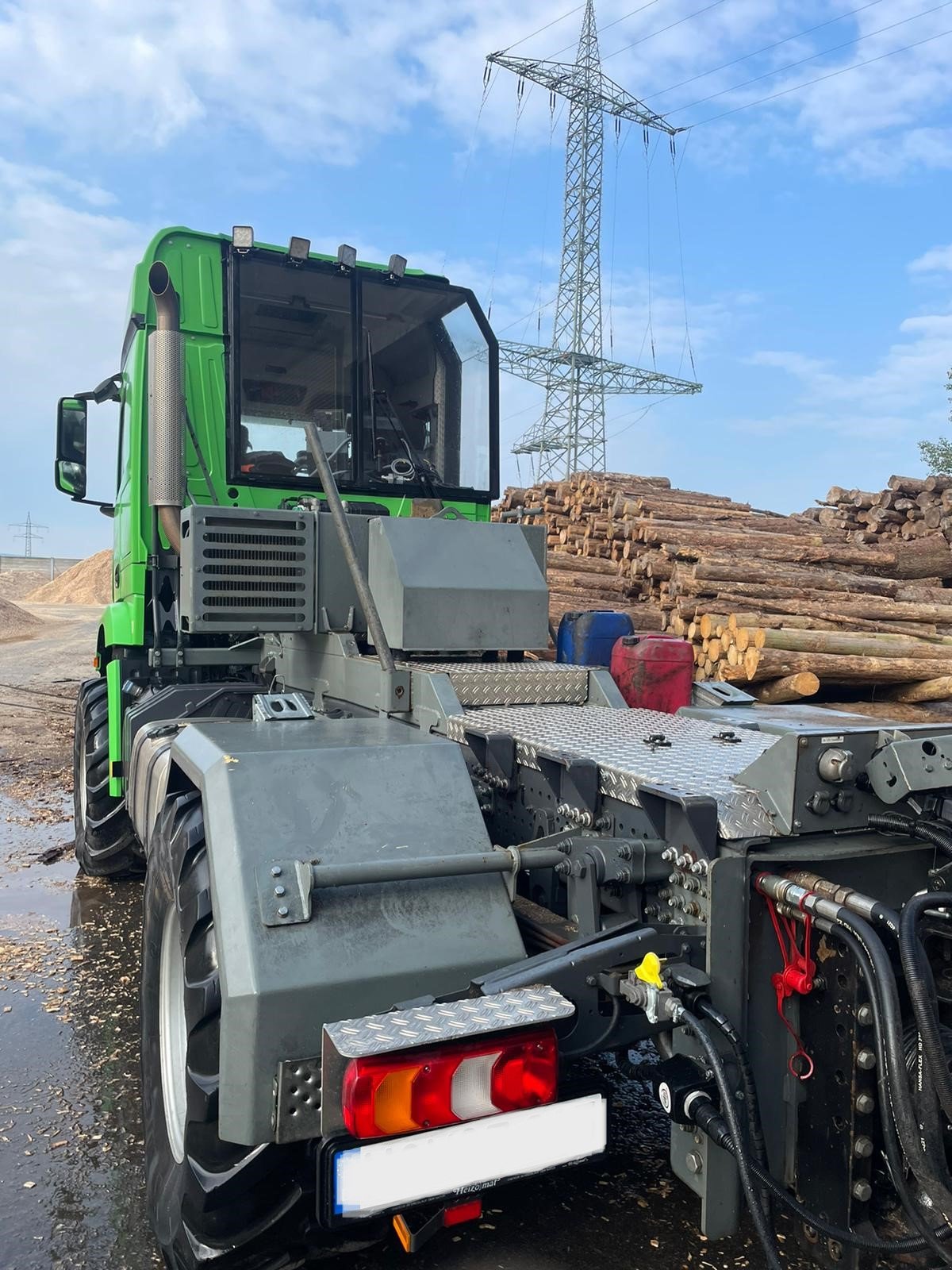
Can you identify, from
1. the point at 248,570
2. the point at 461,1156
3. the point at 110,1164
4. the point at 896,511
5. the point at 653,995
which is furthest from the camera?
the point at 896,511

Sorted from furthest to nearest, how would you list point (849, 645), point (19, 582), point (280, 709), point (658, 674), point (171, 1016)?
point (19, 582), point (849, 645), point (658, 674), point (280, 709), point (171, 1016)

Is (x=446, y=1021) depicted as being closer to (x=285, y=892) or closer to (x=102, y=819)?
(x=285, y=892)

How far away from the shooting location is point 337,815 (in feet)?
7.82

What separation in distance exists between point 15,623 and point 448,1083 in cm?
2804

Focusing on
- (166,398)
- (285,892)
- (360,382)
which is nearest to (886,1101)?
(285,892)

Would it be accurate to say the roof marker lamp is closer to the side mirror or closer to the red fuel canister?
the side mirror

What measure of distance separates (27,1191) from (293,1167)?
1233 millimetres

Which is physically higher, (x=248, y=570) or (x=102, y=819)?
(x=248, y=570)

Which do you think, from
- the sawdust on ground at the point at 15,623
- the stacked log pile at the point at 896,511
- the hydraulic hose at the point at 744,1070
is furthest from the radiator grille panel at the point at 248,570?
the sawdust on ground at the point at 15,623

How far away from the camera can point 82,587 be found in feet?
150

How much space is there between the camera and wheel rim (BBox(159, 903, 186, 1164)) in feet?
9.03

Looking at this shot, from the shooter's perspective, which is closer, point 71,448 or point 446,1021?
point 446,1021

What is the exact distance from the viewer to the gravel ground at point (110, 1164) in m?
2.59

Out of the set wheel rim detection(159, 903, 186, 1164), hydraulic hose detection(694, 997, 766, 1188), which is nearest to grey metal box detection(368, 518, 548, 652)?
wheel rim detection(159, 903, 186, 1164)
